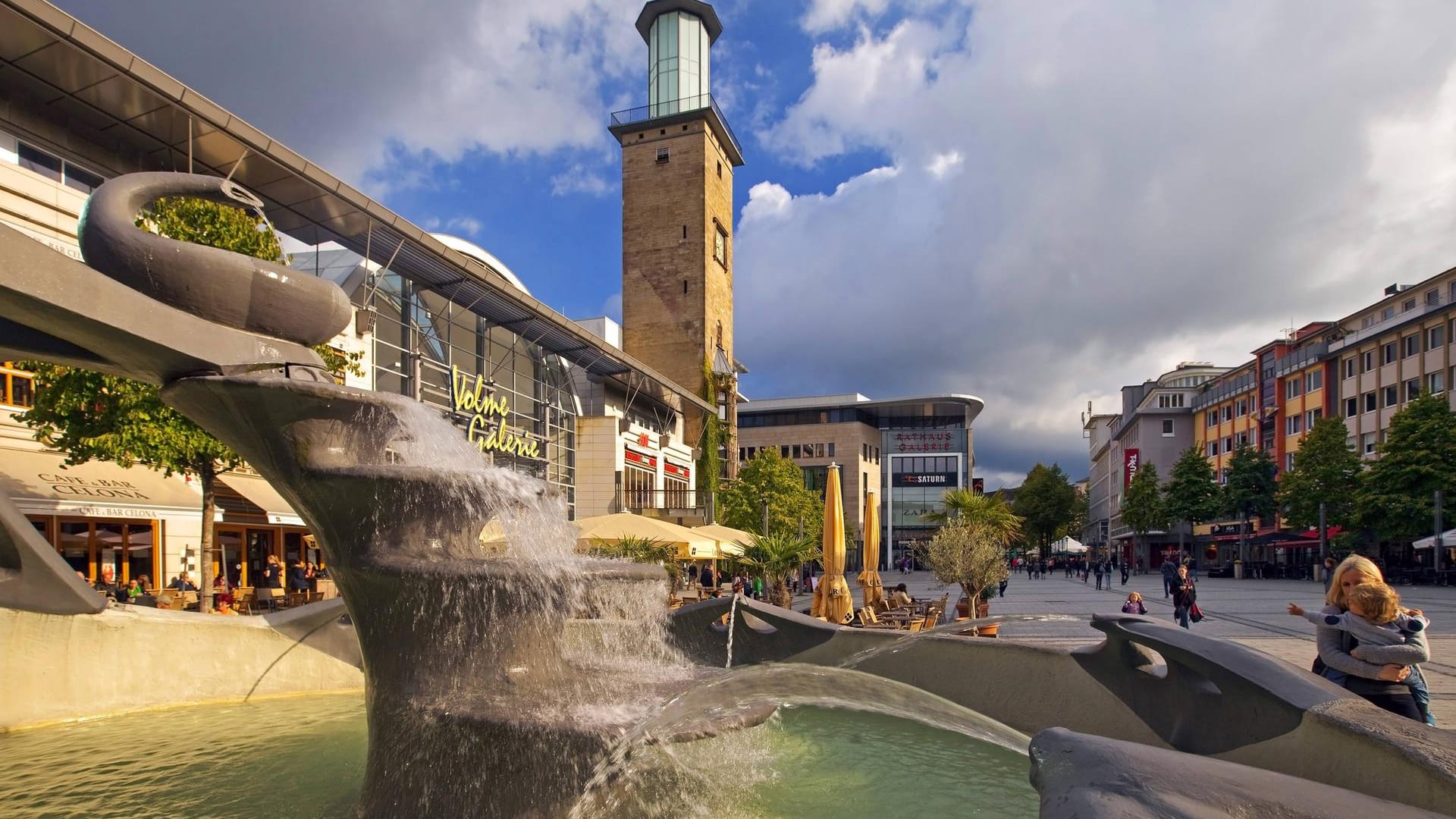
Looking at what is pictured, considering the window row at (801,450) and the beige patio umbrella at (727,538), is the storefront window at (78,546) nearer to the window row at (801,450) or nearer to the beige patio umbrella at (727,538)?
the beige patio umbrella at (727,538)

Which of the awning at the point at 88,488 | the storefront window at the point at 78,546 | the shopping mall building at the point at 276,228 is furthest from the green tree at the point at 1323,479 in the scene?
the storefront window at the point at 78,546

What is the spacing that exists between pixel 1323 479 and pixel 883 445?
41461 millimetres

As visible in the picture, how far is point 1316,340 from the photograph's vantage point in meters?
58.8

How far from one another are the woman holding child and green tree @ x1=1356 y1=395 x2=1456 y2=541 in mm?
40980

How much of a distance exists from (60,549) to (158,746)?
1287 cm

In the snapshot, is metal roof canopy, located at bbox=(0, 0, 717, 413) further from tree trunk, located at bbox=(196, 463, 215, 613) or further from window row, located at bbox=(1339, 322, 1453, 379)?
window row, located at bbox=(1339, 322, 1453, 379)

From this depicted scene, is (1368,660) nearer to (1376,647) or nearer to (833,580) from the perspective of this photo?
(1376,647)

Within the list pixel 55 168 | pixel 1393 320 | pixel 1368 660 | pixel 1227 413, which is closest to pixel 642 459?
pixel 55 168

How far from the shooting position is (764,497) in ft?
141

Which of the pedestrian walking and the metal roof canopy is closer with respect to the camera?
the pedestrian walking

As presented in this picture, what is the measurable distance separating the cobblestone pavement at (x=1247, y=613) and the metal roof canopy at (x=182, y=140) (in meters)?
14.2

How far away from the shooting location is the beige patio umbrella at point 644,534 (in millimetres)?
18484

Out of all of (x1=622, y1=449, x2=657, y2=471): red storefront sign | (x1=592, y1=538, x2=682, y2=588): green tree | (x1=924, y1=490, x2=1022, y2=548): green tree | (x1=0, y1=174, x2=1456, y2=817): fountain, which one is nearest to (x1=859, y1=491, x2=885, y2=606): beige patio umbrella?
(x1=592, y1=538, x2=682, y2=588): green tree

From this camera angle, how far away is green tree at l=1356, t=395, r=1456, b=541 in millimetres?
36656
